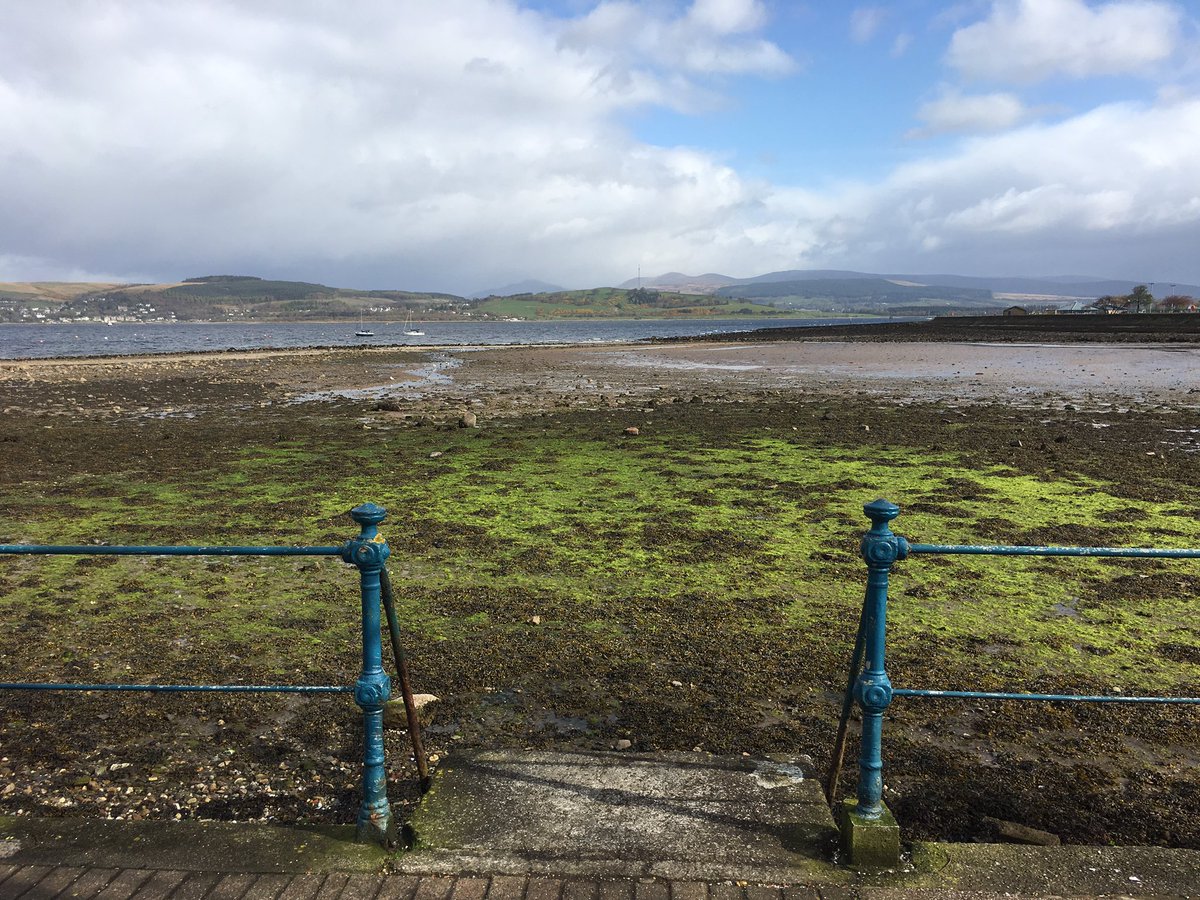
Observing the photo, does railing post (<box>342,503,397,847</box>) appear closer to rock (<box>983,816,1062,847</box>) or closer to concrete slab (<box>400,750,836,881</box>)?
concrete slab (<box>400,750,836,881</box>)

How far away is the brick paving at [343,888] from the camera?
129 inches

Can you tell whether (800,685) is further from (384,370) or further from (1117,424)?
(384,370)

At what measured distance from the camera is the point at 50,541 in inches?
361

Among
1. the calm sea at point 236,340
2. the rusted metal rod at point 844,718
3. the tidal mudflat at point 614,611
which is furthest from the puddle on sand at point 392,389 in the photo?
the calm sea at point 236,340

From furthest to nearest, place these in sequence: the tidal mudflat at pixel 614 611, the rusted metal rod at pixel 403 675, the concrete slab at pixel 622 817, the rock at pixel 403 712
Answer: the rock at pixel 403 712
the tidal mudflat at pixel 614 611
the rusted metal rod at pixel 403 675
the concrete slab at pixel 622 817

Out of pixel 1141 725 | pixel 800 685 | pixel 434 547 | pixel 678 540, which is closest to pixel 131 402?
pixel 434 547

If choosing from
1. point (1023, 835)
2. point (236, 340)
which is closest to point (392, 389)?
point (1023, 835)

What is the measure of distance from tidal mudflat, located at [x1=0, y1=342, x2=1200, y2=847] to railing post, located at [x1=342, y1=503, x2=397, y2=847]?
78 cm

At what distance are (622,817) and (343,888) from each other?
1289 mm

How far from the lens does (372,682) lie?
11.8ft

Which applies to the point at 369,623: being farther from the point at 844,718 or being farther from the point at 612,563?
the point at 612,563

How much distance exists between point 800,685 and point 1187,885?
2624 mm

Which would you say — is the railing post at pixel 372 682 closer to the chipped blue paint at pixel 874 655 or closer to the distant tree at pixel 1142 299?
the chipped blue paint at pixel 874 655

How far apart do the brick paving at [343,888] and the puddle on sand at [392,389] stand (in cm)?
2375
